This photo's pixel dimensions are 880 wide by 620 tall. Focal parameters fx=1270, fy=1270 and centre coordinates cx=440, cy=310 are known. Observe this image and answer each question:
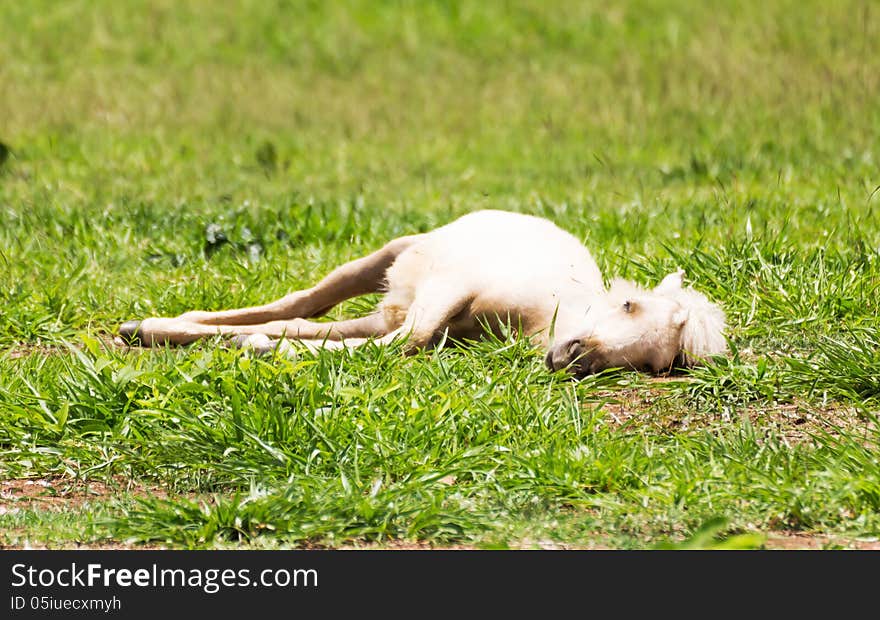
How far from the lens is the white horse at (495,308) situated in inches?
218

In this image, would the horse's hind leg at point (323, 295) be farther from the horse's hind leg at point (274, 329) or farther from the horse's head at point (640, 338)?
the horse's head at point (640, 338)

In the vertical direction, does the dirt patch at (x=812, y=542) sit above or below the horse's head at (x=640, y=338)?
above

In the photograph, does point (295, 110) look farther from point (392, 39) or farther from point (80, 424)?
point (80, 424)

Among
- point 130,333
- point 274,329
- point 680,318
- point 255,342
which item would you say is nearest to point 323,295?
point 274,329

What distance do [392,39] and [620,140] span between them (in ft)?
16.0

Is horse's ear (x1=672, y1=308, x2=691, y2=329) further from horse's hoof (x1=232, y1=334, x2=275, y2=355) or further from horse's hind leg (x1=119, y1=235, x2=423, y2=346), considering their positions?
horse's hoof (x1=232, y1=334, x2=275, y2=355)

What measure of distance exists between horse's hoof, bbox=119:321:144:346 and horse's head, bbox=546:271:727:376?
2.22 m

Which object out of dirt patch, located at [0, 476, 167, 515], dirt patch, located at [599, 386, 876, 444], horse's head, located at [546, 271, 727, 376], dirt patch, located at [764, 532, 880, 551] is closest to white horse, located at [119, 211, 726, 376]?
horse's head, located at [546, 271, 727, 376]

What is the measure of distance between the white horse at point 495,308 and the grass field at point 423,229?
0.16 meters

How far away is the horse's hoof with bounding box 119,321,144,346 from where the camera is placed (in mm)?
6434

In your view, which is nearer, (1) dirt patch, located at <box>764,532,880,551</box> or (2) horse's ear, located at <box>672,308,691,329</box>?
(1) dirt patch, located at <box>764,532,880,551</box>

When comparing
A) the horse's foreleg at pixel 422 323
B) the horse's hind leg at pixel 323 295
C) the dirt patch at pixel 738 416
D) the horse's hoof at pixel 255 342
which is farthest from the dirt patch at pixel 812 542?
the horse's hind leg at pixel 323 295

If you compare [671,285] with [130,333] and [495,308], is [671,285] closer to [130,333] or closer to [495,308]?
[495,308]

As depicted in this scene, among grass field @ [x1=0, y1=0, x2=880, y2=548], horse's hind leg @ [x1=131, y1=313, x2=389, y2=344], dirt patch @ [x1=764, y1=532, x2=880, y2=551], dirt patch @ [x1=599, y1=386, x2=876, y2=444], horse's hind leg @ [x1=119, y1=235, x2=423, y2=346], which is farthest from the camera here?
horse's hind leg @ [x1=119, y1=235, x2=423, y2=346]
